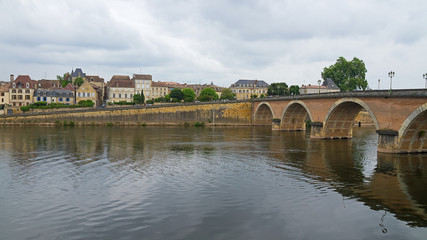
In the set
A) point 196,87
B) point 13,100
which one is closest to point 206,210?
point 13,100

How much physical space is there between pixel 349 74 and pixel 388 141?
7894 centimetres

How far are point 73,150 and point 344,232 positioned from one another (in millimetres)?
26724

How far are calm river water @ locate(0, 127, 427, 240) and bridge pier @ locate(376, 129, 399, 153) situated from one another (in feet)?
4.69

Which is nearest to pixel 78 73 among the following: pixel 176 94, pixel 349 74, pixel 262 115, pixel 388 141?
pixel 176 94

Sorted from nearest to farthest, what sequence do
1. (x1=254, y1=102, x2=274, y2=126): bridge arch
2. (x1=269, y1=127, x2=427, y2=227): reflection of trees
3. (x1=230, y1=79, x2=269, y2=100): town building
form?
(x1=269, y1=127, x2=427, y2=227): reflection of trees < (x1=254, y1=102, x2=274, y2=126): bridge arch < (x1=230, y1=79, x2=269, y2=100): town building

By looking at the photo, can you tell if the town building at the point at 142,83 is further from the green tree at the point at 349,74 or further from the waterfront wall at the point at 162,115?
the green tree at the point at 349,74

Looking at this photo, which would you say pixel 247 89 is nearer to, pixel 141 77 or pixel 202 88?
pixel 202 88

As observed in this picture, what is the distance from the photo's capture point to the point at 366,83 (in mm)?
99188

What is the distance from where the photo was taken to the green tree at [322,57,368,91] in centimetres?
9838

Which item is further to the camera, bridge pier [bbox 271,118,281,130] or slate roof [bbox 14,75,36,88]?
slate roof [bbox 14,75,36,88]

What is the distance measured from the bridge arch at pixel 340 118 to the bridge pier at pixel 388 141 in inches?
317

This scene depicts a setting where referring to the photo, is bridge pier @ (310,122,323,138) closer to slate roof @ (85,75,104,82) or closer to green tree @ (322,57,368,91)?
green tree @ (322,57,368,91)

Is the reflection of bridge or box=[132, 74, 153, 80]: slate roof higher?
box=[132, 74, 153, 80]: slate roof

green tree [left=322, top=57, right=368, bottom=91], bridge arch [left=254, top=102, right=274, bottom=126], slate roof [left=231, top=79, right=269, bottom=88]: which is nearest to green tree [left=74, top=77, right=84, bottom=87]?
slate roof [left=231, top=79, right=269, bottom=88]
